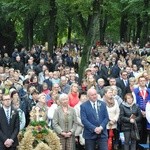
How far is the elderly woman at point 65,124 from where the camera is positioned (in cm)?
1091

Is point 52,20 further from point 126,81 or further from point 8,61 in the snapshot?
point 126,81

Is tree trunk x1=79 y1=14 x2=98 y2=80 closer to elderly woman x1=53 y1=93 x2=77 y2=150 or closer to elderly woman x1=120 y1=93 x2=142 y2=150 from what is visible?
elderly woman x1=120 y1=93 x2=142 y2=150

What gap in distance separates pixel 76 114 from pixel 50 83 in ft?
16.3

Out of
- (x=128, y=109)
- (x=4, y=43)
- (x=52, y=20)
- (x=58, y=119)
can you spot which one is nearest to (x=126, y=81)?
(x=128, y=109)

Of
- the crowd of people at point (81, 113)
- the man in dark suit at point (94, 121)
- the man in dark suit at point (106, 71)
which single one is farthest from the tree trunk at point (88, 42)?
the man in dark suit at point (94, 121)

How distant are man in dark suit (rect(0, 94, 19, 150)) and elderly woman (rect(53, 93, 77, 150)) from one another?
1053 mm

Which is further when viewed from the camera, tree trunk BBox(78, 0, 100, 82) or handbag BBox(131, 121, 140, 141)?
tree trunk BBox(78, 0, 100, 82)

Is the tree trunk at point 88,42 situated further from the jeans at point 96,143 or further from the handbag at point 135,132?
the jeans at point 96,143

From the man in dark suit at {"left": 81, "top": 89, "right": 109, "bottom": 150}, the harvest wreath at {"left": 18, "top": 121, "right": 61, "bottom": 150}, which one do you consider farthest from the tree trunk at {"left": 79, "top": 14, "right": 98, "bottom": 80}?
the harvest wreath at {"left": 18, "top": 121, "right": 61, "bottom": 150}

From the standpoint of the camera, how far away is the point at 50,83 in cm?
1631

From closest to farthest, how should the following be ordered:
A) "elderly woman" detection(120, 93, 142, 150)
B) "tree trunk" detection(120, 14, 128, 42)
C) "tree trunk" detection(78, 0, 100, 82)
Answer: "elderly woman" detection(120, 93, 142, 150), "tree trunk" detection(78, 0, 100, 82), "tree trunk" detection(120, 14, 128, 42)

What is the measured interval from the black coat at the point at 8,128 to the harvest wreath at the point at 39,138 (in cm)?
22

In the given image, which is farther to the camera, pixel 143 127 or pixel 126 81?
pixel 126 81

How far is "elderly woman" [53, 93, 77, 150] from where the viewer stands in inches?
430
